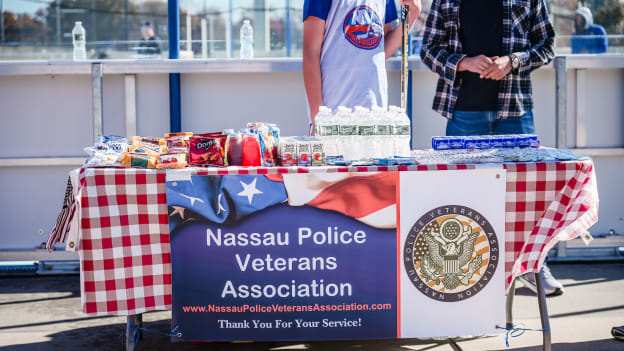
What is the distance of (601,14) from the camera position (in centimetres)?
603

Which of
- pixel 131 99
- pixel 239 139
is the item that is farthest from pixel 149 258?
pixel 131 99

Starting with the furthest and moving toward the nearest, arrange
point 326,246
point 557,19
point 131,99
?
point 557,19, point 131,99, point 326,246

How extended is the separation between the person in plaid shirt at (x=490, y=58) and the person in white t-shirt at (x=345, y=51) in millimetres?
441

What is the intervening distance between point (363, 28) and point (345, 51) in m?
0.15

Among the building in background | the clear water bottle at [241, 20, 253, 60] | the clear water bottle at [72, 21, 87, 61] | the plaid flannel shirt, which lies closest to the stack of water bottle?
the plaid flannel shirt

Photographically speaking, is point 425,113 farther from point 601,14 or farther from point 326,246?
point 326,246

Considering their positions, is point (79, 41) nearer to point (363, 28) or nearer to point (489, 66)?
point (363, 28)

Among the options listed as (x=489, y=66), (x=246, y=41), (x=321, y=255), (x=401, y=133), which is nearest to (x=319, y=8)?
(x=489, y=66)

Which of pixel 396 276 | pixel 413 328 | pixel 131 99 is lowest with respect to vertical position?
pixel 413 328

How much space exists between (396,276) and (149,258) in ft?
3.29

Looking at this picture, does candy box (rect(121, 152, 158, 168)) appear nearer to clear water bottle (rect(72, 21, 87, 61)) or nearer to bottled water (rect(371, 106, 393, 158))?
bottled water (rect(371, 106, 393, 158))

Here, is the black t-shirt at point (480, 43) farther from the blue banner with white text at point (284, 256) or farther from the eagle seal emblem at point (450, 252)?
the blue banner with white text at point (284, 256)

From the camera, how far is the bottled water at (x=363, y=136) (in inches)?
120

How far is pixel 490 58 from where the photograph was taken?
13.2 feet
